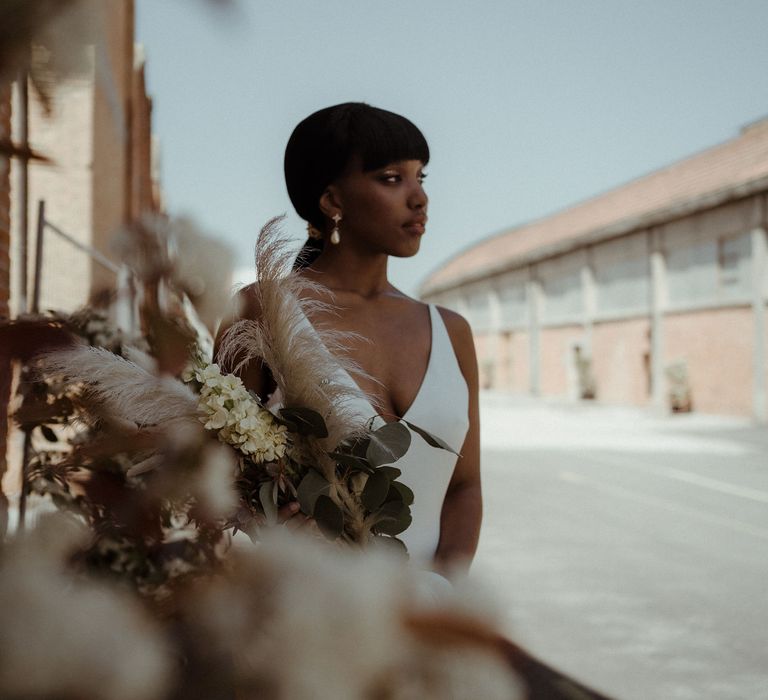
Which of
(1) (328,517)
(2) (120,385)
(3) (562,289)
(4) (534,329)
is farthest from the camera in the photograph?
(4) (534,329)

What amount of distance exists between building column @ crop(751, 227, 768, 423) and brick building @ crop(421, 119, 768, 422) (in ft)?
0.10

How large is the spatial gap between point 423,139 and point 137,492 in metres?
1.33

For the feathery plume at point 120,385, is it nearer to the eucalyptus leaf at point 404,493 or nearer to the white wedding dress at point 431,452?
the eucalyptus leaf at point 404,493

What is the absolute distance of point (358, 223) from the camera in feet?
5.42

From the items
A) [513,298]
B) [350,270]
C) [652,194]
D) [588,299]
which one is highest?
[652,194]

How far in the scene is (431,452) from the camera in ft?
5.66

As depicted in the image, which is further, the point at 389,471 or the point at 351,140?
the point at 351,140

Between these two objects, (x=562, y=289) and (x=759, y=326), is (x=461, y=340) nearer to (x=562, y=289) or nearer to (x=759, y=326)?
(x=759, y=326)

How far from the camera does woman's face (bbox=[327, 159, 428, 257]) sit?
160 cm

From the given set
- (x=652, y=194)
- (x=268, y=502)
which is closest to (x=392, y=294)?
(x=268, y=502)

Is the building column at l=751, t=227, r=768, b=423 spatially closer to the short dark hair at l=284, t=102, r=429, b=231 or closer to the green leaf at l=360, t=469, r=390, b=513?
the short dark hair at l=284, t=102, r=429, b=231

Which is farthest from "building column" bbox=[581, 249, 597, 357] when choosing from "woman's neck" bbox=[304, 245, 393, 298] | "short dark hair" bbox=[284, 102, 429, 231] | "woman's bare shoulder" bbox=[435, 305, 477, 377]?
"short dark hair" bbox=[284, 102, 429, 231]

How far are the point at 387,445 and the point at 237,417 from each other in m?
0.18

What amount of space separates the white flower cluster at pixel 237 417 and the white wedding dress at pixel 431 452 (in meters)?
0.77
